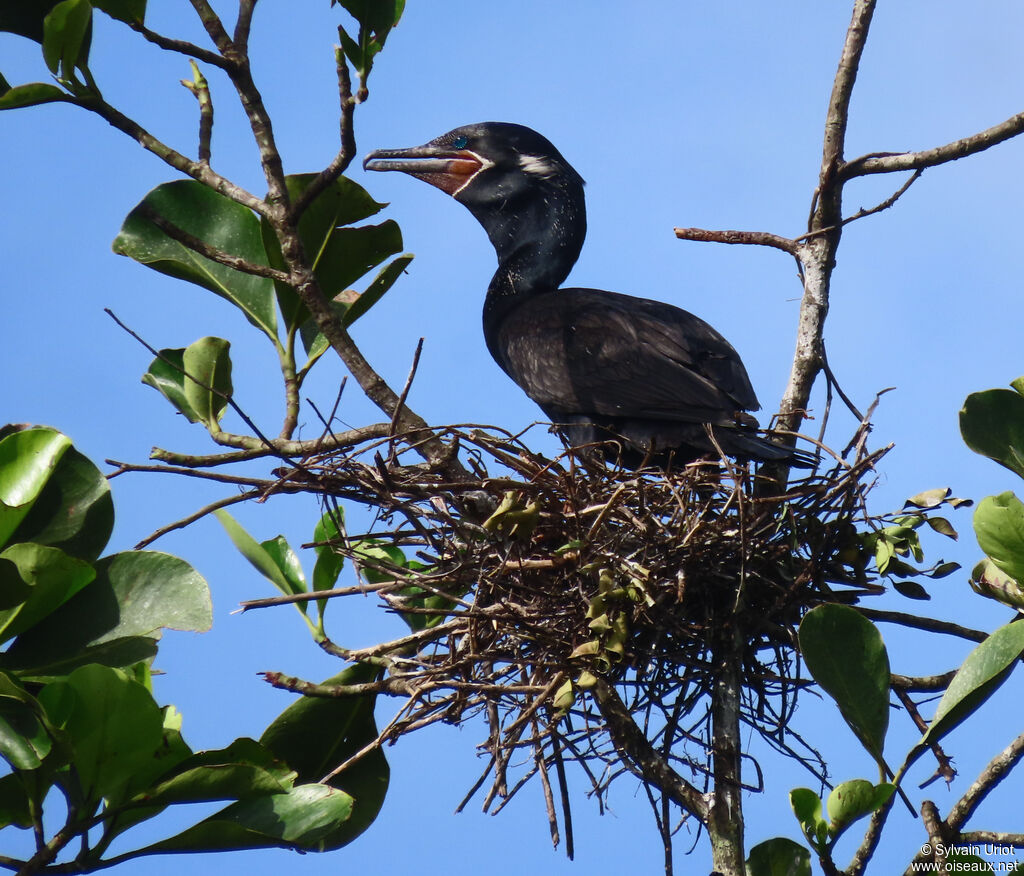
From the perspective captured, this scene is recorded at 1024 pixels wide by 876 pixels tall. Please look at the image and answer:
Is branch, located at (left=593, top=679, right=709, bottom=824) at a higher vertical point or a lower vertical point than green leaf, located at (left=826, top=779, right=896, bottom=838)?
higher

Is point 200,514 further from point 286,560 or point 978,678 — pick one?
point 978,678

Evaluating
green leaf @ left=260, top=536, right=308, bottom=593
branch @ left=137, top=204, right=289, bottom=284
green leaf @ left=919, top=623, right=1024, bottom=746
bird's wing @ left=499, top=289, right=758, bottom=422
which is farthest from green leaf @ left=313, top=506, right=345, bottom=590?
green leaf @ left=919, top=623, right=1024, bottom=746

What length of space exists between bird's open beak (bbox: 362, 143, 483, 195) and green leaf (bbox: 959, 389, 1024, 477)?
295 centimetres

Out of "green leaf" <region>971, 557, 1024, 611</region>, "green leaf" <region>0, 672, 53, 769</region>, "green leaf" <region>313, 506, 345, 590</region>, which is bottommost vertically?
"green leaf" <region>0, 672, 53, 769</region>

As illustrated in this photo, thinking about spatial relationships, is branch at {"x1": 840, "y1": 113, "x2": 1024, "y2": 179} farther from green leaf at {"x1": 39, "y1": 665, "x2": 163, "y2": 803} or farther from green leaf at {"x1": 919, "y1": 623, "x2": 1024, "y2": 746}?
green leaf at {"x1": 39, "y1": 665, "x2": 163, "y2": 803}

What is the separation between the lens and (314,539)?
3.31 metres

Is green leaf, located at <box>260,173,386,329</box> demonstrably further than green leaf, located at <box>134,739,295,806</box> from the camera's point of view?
Yes

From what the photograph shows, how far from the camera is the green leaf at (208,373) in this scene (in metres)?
3.11

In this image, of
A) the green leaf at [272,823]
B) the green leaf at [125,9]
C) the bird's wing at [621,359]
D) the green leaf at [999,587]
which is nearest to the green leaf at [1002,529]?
the green leaf at [999,587]

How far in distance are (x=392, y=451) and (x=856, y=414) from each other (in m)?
1.29

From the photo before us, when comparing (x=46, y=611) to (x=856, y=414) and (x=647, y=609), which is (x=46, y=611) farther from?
(x=856, y=414)

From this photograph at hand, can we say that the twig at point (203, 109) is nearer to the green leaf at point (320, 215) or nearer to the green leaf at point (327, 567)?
the green leaf at point (320, 215)

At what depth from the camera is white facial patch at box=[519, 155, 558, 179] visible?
5012 millimetres

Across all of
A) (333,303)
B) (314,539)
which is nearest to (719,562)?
(314,539)
